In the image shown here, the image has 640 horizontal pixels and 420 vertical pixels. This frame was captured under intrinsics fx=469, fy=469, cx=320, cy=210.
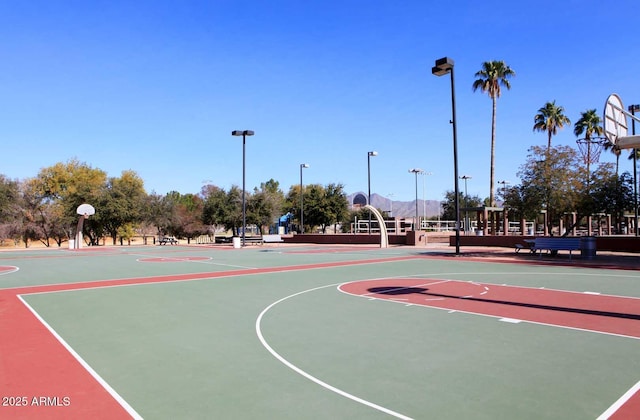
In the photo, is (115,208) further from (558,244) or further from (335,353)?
(335,353)

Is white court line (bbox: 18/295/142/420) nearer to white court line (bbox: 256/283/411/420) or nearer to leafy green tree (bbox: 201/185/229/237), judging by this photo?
white court line (bbox: 256/283/411/420)

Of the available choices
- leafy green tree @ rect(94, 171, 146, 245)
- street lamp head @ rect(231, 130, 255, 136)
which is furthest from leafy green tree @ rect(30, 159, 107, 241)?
street lamp head @ rect(231, 130, 255, 136)

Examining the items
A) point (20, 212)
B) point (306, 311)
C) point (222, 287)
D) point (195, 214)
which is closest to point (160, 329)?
point (306, 311)

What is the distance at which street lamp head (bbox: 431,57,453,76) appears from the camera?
81.4 ft

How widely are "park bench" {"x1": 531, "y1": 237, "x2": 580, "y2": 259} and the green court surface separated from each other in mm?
11527

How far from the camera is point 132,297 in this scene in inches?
520

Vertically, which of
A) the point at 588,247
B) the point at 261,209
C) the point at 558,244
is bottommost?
the point at 588,247

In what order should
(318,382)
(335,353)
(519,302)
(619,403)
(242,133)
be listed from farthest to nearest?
(242,133) < (519,302) < (335,353) < (318,382) < (619,403)

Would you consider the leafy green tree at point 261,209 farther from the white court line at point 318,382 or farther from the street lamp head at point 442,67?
the white court line at point 318,382

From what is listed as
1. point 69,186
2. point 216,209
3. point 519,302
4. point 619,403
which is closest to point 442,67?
point 519,302

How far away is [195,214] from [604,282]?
215ft

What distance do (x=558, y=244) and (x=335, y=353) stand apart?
2262cm

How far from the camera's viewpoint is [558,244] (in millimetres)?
25891

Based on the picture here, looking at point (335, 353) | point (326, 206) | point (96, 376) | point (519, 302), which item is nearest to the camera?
point (96, 376)
